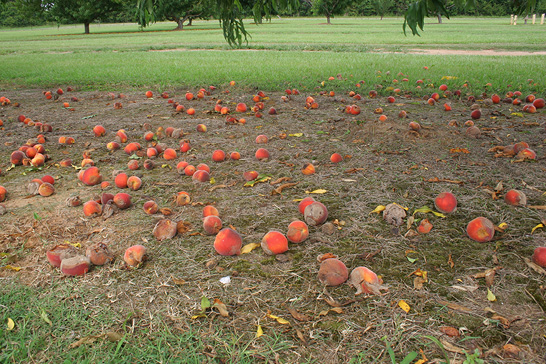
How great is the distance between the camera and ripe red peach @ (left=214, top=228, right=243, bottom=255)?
7.95ft

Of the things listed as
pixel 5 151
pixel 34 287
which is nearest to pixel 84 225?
pixel 34 287

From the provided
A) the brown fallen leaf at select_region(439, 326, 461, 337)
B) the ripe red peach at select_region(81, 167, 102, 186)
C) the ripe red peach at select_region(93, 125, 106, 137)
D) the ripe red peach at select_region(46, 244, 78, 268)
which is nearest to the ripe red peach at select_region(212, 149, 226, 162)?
the ripe red peach at select_region(81, 167, 102, 186)

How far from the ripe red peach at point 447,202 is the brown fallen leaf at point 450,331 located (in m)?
1.23

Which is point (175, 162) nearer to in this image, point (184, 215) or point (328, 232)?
point (184, 215)

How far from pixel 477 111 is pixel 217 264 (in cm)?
457

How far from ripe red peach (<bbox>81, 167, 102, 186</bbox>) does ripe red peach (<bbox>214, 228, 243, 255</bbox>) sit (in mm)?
1791

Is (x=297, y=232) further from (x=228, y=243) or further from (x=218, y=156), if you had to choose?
(x=218, y=156)

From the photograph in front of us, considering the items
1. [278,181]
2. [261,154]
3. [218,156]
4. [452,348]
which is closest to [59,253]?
[278,181]

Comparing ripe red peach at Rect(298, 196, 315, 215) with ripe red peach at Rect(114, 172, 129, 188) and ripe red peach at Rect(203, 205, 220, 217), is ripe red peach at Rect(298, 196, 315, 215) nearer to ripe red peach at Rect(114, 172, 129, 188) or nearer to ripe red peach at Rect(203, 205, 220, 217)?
ripe red peach at Rect(203, 205, 220, 217)

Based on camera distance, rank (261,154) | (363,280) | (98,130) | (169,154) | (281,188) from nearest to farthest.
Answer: (363,280), (281,188), (261,154), (169,154), (98,130)

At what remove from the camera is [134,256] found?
2.38 meters

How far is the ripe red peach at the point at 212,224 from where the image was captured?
2666 mm

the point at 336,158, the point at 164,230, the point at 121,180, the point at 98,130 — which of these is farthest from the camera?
the point at 98,130

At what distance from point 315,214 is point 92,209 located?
6.00ft
